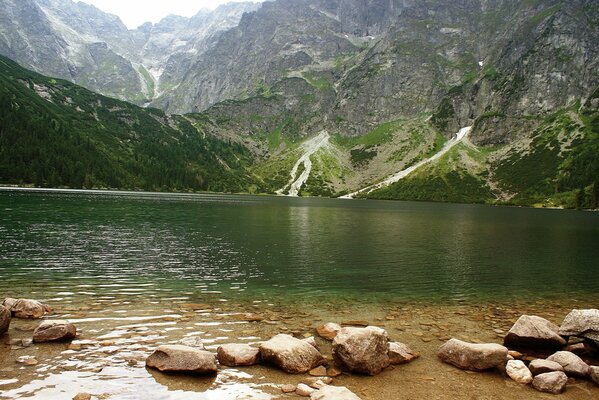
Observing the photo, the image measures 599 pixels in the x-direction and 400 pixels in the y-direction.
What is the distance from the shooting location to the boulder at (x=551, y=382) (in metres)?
15.5

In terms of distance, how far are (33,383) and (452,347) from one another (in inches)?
675

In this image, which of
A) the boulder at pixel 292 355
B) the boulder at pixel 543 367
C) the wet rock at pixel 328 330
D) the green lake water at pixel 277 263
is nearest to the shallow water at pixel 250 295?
the green lake water at pixel 277 263

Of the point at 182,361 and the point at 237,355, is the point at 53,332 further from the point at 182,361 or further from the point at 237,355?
the point at 237,355

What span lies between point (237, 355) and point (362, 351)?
17.5 ft

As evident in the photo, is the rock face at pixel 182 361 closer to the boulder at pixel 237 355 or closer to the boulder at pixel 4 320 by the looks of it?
the boulder at pixel 237 355

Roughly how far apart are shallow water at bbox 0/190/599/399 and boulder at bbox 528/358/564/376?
873 mm

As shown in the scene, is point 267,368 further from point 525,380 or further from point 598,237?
point 598,237

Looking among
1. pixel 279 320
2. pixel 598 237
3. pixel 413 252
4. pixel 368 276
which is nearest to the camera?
pixel 279 320

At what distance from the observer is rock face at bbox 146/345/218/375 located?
15.3m

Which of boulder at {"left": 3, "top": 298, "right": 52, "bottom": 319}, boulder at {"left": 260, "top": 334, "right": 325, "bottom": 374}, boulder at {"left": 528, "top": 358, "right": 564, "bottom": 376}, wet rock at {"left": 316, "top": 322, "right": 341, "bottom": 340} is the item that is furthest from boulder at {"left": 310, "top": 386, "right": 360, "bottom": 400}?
boulder at {"left": 3, "top": 298, "right": 52, "bottom": 319}

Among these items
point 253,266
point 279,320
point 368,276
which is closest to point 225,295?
point 279,320

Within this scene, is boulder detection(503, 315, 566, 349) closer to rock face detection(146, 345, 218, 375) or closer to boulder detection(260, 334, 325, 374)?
boulder detection(260, 334, 325, 374)

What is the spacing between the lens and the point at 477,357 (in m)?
17.5

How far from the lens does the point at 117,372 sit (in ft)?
49.6
